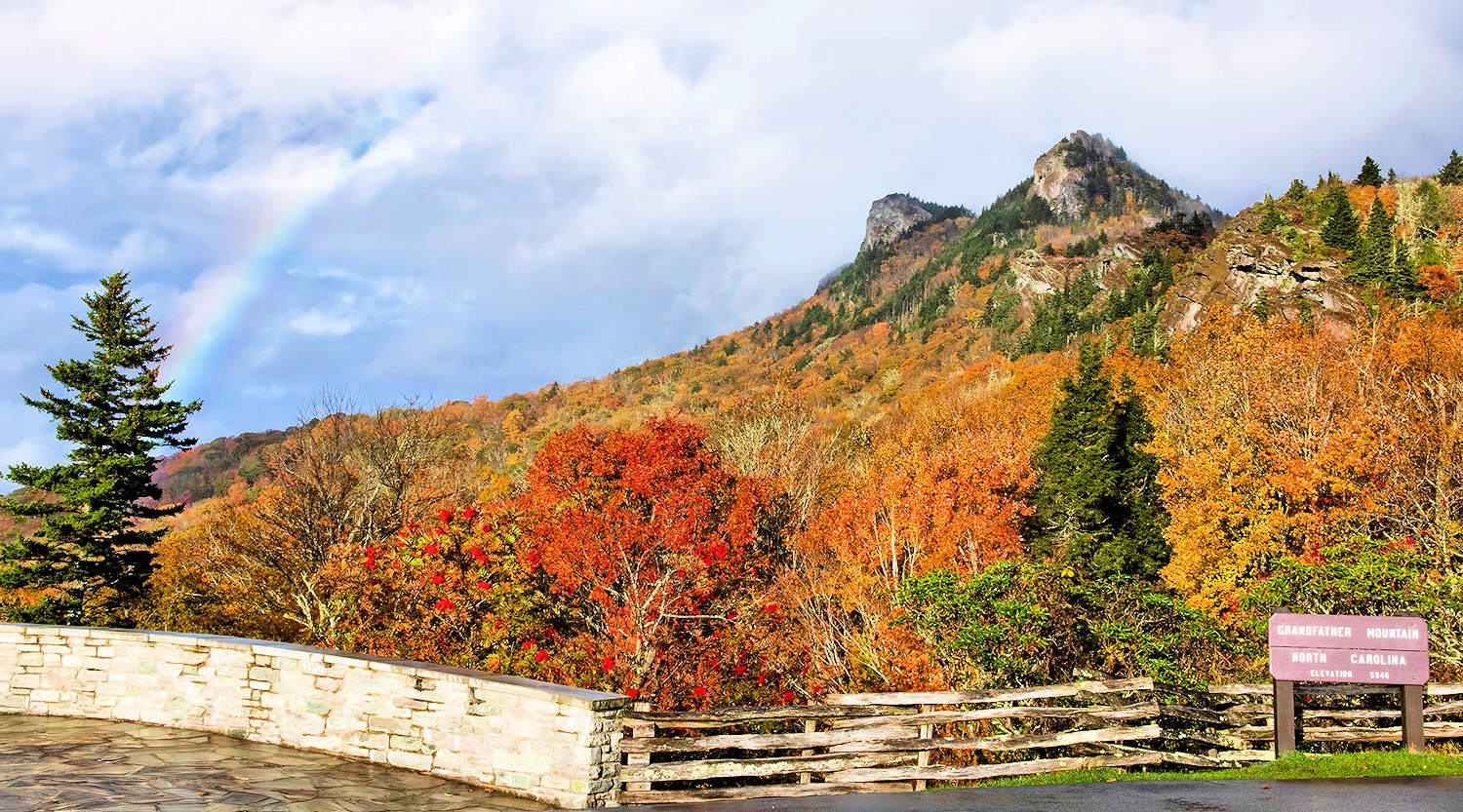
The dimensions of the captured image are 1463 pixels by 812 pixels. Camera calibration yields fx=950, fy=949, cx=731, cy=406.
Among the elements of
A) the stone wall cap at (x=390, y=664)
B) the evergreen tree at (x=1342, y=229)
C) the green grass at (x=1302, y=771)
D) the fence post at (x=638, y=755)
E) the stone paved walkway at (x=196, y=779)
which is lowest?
the green grass at (x=1302, y=771)

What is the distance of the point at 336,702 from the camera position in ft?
36.1

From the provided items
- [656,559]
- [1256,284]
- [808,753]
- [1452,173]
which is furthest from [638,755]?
[1452,173]

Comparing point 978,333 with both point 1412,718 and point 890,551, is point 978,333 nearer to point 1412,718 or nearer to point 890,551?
point 890,551

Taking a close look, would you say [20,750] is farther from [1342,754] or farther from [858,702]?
[1342,754]

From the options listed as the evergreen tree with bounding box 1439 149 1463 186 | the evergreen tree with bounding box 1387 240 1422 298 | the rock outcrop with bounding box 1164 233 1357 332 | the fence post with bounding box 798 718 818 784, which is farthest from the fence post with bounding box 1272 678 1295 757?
the evergreen tree with bounding box 1439 149 1463 186

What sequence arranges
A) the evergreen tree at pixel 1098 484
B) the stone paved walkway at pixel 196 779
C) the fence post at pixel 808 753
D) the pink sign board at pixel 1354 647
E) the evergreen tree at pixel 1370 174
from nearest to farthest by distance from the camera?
the stone paved walkway at pixel 196 779
the fence post at pixel 808 753
the pink sign board at pixel 1354 647
the evergreen tree at pixel 1098 484
the evergreen tree at pixel 1370 174

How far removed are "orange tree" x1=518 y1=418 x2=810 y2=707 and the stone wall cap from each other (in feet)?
27.6

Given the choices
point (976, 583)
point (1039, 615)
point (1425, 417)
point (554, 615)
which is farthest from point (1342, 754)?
point (1425, 417)

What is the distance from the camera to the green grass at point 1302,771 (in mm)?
11914

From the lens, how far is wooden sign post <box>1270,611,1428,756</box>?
13.1 m

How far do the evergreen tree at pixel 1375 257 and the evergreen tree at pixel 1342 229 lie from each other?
10.7 ft

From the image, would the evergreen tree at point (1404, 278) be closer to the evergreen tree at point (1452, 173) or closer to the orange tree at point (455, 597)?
the evergreen tree at point (1452, 173)

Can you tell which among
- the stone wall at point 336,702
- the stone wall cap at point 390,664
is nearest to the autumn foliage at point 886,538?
the stone wall cap at point 390,664

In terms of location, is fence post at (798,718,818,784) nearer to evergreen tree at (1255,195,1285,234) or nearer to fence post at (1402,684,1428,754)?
fence post at (1402,684,1428,754)
